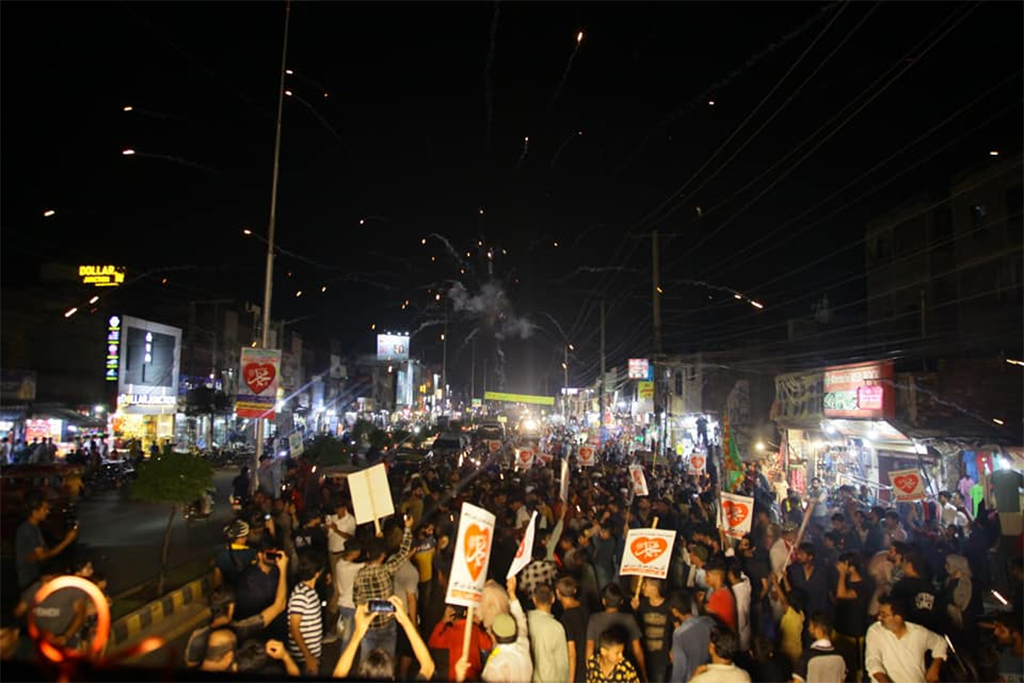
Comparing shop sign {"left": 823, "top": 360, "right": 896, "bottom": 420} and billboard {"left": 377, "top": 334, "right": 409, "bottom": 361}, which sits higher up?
billboard {"left": 377, "top": 334, "right": 409, "bottom": 361}

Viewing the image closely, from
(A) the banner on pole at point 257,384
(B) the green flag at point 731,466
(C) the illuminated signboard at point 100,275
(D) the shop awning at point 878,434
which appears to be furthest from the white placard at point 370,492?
(C) the illuminated signboard at point 100,275

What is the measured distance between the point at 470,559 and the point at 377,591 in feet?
3.64

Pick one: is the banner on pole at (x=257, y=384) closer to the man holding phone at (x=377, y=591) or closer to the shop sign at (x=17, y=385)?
the man holding phone at (x=377, y=591)

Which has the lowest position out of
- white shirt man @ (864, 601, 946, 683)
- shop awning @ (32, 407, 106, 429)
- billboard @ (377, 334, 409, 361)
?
white shirt man @ (864, 601, 946, 683)

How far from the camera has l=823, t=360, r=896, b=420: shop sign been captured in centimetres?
1723

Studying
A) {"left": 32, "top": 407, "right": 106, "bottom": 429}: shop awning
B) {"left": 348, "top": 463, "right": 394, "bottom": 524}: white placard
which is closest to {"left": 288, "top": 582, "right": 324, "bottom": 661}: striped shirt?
{"left": 348, "top": 463, "right": 394, "bottom": 524}: white placard

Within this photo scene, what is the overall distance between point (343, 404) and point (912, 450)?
261 ft

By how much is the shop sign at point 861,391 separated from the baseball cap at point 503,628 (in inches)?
593

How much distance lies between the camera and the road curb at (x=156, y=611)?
9367mm

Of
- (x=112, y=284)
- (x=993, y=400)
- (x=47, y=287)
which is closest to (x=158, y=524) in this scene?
(x=993, y=400)

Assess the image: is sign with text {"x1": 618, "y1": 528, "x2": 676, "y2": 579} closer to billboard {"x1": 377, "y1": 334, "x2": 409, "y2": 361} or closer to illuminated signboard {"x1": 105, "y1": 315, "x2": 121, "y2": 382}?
illuminated signboard {"x1": 105, "y1": 315, "x2": 121, "y2": 382}

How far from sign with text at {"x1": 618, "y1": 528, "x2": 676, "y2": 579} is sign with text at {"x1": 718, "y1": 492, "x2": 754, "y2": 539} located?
2617 mm

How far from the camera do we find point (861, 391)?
1833 centimetres

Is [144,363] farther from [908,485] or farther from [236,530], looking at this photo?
[908,485]
